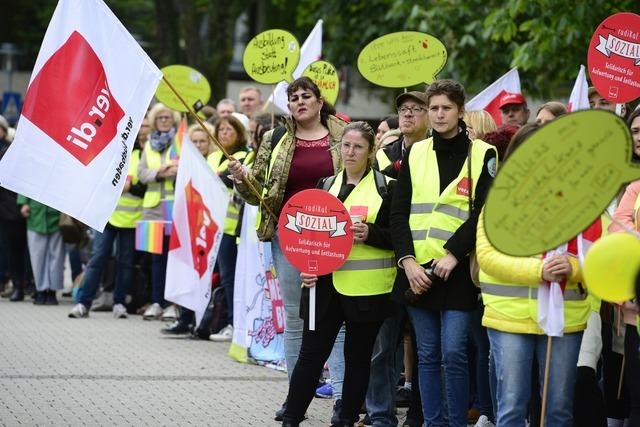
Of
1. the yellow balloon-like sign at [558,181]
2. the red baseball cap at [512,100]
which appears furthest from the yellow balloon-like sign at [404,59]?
the yellow balloon-like sign at [558,181]

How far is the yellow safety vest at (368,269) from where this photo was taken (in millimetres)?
7344

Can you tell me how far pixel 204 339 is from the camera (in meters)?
12.2

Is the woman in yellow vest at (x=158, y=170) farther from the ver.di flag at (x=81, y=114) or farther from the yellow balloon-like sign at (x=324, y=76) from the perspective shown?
the ver.di flag at (x=81, y=114)

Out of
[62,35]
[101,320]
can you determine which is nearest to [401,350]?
[62,35]

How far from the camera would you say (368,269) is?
740 centimetres

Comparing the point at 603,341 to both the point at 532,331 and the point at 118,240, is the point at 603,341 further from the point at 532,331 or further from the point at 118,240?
the point at 118,240

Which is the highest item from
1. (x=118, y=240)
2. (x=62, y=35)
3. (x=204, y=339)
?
(x=62, y=35)

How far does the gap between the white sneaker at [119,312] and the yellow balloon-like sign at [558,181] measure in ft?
29.0

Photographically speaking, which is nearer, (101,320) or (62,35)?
(62,35)

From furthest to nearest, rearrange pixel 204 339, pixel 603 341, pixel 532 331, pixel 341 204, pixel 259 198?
pixel 204 339
pixel 259 198
pixel 341 204
pixel 603 341
pixel 532 331

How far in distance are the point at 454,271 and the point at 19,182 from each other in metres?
2.48

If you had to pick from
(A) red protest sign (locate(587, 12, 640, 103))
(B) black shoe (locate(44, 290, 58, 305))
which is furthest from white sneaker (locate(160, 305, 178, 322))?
(A) red protest sign (locate(587, 12, 640, 103))

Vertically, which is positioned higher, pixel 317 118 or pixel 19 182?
pixel 317 118

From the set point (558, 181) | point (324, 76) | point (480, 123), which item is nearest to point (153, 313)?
point (324, 76)
